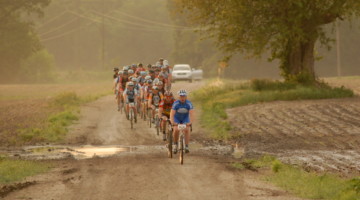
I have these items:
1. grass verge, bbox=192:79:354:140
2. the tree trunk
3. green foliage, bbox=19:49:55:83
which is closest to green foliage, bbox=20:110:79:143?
grass verge, bbox=192:79:354:140

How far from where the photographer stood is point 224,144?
22.1 metres

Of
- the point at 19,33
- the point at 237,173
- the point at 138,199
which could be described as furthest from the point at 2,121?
the point at 19,33

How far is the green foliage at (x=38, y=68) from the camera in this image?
8956 centimetres

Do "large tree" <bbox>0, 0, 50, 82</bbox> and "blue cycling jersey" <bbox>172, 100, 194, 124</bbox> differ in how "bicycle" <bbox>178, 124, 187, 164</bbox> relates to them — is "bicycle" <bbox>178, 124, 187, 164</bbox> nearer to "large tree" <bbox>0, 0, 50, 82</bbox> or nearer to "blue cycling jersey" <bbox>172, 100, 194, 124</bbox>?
"blue cycling jersey" <bbox>172, 100, 194, 124</bbox>

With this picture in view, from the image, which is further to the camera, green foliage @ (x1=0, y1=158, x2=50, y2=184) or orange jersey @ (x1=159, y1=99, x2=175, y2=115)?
orange jersey @ (x1=159, y1=99, x2=175, y2=115)

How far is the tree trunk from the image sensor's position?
1406 inches

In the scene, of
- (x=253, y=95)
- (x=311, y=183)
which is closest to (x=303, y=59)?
(x=253, y=95)

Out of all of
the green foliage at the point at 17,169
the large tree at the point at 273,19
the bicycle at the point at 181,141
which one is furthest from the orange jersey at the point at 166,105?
the large tree at the point at 273,19

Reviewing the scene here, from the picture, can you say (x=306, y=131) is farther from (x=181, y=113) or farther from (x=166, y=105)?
(x=181, y=113)

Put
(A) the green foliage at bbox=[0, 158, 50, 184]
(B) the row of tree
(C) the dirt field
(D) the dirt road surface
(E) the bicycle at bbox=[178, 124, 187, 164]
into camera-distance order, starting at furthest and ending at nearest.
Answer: (B) the row of tree
(C) the dirt field
(E) the bicycle at bbox=[178, 124, 187, 164]
(A) the green foliage at bbox=[0, 158, 50, 184]
(D) the dirt road surface

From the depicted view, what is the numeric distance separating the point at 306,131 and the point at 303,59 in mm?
13105

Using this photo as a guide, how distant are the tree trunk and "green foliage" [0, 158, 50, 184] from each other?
807 inches

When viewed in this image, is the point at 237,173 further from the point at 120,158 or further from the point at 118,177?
the point at 120,158

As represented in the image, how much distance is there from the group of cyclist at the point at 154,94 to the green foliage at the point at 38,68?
60149 mm
